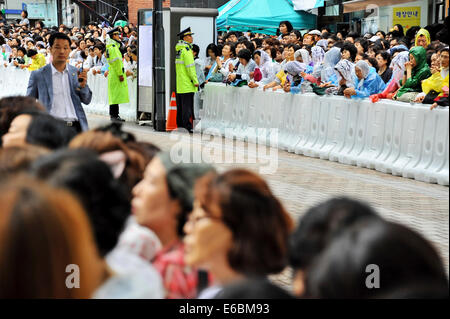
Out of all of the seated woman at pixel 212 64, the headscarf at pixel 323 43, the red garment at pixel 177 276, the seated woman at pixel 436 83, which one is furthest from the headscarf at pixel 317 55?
the red garment at pixel 177 276

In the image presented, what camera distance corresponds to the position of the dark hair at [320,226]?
228 cm

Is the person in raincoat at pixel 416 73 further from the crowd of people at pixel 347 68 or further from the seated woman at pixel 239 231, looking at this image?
the seated woman at pixel 239 231

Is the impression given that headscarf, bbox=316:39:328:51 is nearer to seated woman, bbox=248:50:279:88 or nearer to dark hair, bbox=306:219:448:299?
seated woman, bbox=248:50:279:88

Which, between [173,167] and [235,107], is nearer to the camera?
[173,167]

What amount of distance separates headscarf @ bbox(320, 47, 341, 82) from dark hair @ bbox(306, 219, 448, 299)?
11858mm

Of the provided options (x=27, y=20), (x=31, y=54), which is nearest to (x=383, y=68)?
(x=31, y=54)

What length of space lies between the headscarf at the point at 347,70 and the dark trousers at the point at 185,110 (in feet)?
13.6

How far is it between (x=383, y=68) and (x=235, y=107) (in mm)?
3032

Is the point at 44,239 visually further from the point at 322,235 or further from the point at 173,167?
the point at 173,167

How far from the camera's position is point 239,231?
2.85m

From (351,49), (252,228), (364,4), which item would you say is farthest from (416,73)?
(364,4)

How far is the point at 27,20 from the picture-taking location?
46.2m
